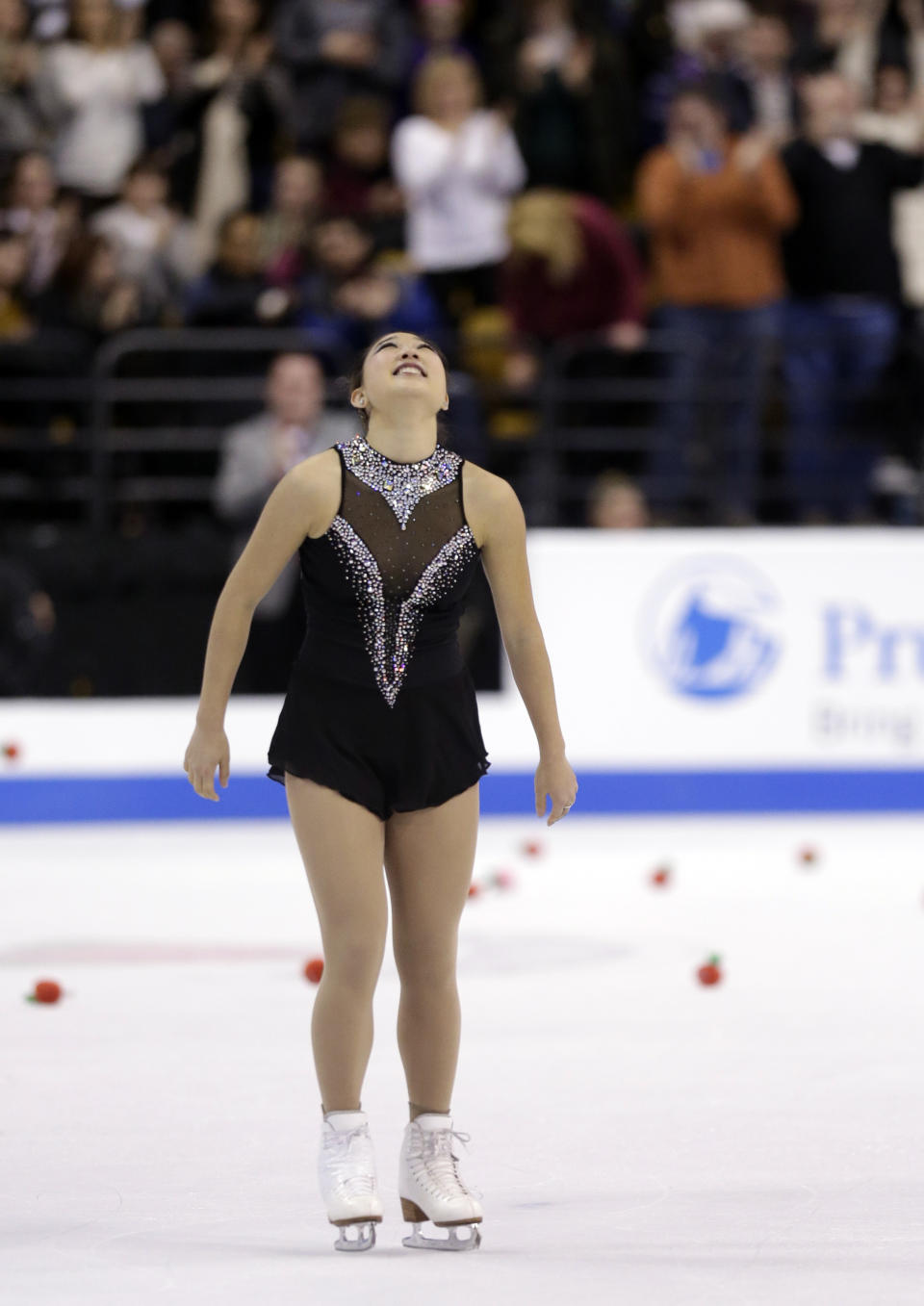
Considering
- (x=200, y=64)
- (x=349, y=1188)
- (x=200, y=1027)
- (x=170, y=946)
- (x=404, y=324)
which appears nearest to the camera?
(x=349, y=1188)

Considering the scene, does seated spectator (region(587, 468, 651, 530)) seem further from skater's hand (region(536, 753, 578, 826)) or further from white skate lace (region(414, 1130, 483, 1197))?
white skate lace (region(414, 1130, 483, 1197))

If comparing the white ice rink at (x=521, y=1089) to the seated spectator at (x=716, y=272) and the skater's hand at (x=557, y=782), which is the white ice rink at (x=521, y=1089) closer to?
the skater's hand at (x=557, y=782)

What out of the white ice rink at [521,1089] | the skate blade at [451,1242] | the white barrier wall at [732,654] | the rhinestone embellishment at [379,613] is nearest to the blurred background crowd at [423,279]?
the white barrier wall at [732,654]

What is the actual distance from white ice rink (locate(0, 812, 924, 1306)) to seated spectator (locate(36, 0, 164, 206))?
3951 mm

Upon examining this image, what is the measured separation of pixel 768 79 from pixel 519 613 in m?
7.84

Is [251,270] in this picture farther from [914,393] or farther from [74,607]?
[914,393]

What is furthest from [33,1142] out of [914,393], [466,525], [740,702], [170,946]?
[914,393]

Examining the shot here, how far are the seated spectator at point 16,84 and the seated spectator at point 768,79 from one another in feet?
11.6

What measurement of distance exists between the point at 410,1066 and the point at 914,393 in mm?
7401

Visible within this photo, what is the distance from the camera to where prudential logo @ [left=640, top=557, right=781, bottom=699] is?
891 cm

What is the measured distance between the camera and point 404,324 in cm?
966

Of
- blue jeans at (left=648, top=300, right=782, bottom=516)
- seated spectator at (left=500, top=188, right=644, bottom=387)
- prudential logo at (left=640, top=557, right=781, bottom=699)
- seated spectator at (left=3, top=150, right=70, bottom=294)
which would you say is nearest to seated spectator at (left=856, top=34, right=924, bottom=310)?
blue jeans at (left=648, top=300, right=782, bottom=516)

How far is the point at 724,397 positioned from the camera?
32.0ft

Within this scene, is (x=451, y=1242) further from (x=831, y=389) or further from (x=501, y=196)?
(x=501, y=196)
